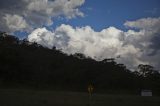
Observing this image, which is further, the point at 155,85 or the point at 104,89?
the point at 155,85

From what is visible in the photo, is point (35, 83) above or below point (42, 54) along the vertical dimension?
below

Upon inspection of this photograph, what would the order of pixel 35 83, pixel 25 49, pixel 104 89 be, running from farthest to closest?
pixel 25 49
pixel 104 89
pixel 35 83

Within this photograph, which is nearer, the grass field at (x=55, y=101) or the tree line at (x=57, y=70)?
the grass field at (x=55, y=101)

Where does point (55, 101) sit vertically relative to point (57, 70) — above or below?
below

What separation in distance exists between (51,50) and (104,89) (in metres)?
27.5

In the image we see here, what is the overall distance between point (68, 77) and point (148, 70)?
110ft

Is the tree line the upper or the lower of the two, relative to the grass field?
upper

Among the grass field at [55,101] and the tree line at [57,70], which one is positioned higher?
the tree line at [57,70]

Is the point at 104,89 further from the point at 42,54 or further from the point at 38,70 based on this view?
the point at 42,54

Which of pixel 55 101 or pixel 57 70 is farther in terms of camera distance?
pixel 57 70

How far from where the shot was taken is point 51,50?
107m

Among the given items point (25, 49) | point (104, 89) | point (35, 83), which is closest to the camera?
point (35, 83)

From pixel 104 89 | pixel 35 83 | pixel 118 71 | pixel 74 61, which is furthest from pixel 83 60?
pixel 35 83

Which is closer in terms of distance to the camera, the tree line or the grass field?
the grass field
